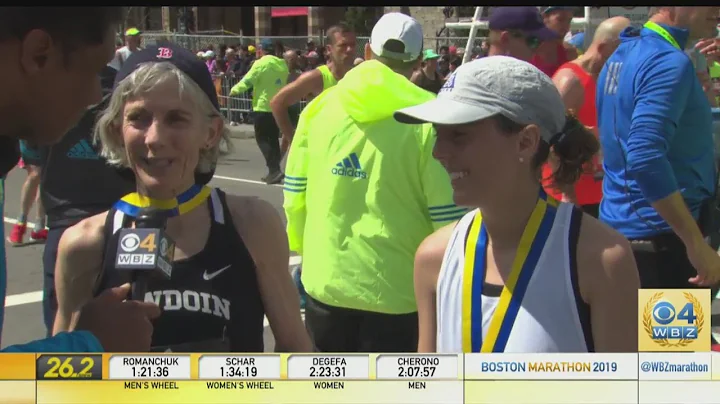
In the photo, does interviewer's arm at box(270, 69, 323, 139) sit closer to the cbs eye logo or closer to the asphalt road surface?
the asphalt road surface

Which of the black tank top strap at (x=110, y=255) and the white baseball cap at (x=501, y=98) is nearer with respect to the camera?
the white baseball cap at (x=501, y=98)

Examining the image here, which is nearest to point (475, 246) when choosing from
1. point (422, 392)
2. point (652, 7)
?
point (422, 392)

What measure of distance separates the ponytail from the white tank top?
122 mm

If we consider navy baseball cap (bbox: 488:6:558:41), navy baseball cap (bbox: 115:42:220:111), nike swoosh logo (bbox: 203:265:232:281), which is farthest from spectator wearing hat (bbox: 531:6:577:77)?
nike swoosh logo (bbox: 203:265:232:281)

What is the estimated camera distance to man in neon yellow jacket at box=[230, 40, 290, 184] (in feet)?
8.91

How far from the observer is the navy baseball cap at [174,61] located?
2.00 m

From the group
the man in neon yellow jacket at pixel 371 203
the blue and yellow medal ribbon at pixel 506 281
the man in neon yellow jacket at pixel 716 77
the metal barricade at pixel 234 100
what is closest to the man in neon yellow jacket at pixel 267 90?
the metal barricade at pixel 234 100

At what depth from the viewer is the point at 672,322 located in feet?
6.41

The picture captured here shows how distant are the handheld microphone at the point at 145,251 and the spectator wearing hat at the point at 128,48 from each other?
29cm

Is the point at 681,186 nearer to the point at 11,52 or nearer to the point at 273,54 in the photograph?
the point at 273,54

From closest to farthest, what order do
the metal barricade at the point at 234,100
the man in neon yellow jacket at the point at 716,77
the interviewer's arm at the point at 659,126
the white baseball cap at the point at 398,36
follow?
the white baseball cap at the point at 398,36 < the interviewer's arm at the point at 659,126 < the metal barricade at the point at 234,100 < the man in neon yellow jacket at the point at 716,77

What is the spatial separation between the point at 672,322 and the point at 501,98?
0.54 meters

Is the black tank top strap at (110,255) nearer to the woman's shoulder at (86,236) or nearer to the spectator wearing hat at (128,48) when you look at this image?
the woman's shoulder at (86,236)

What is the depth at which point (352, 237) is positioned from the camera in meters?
2.66
